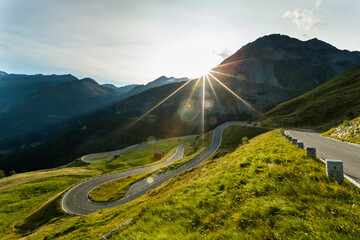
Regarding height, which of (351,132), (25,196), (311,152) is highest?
(311,152)

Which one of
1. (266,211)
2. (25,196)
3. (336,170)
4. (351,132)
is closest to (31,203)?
(25,196)

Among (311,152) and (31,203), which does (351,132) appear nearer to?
(311,152)

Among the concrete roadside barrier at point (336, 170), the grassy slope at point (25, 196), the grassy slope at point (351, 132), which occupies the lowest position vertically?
the grassy slope at point (25, 196)

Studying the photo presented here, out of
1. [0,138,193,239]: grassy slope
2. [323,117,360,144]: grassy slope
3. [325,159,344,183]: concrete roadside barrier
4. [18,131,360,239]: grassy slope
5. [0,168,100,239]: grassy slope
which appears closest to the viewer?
[18,131,360,239]: grassy slope

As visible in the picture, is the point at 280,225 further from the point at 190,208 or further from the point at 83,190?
the point at 83,190

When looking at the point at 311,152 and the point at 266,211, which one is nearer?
the point at 266,211

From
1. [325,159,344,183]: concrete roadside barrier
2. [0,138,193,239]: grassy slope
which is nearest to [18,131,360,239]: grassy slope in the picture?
[325,159,344,183]: concrete roadside barrier

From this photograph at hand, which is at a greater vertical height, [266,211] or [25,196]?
[266,211]

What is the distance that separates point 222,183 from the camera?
414 inches

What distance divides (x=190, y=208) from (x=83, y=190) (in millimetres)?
48404

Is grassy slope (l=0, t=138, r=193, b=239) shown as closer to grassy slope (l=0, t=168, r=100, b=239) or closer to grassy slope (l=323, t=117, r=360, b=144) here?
grassy slope (l=0, t=168, r=100, b=239)

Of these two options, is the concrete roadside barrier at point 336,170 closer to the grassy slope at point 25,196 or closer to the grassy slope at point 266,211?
the grassy slope at point 266,211

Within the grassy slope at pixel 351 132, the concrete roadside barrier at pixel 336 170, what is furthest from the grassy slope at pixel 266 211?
the grassy slope at pixel 351 132

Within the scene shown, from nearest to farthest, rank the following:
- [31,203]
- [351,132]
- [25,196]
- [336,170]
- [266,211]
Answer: [266,211] < [336,170] < [351,132] < [31,203] < [25,196]
